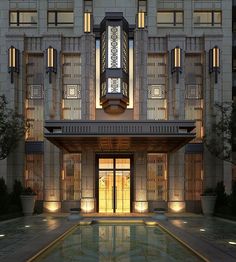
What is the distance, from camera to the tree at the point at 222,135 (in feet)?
120

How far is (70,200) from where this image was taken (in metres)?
41.0

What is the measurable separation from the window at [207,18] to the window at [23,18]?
570 inches

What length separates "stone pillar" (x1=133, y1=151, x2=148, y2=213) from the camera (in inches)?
1582

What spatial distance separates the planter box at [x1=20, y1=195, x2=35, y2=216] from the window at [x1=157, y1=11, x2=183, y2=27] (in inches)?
751

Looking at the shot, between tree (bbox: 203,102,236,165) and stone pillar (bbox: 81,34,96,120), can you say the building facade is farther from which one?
tree (bbox: 203,102,236,165)

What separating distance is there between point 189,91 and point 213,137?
4.57 m

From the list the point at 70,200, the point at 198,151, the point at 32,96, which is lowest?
the point at 70,200

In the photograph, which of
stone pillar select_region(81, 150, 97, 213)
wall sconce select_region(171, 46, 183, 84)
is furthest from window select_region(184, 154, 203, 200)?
stone pillar select_region(81, 150, 97, 213)

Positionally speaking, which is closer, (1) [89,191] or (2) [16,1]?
(1) [89,191]

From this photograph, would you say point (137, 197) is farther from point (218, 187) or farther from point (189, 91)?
point (189, 91)

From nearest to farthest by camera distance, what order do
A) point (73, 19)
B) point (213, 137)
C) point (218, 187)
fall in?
point (218, 187)
point (213, 137)
point (73, 19)

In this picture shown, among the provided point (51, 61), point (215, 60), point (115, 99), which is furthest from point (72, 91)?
point (215, 60)

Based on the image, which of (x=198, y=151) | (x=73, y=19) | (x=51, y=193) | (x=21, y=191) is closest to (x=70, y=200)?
(x=51, y=193)

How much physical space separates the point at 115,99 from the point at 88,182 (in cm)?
729
